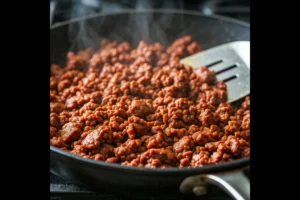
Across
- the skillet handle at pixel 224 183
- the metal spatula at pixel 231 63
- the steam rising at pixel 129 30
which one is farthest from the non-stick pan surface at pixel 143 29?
the skillet handle at pixel 224 183

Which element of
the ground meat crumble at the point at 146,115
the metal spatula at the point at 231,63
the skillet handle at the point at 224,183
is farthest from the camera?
the metal spatula at the point at 231,63

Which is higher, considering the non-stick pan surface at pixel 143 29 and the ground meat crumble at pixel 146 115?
the non-stick pan surface at pixel 143 29

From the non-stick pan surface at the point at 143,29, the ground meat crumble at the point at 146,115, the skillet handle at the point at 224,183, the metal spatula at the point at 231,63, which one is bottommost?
the skillet handle at the point at 224,183

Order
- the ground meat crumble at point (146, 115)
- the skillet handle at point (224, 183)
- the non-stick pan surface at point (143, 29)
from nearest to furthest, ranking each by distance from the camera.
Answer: the skillet handle at point (224, 183), the ground meat crumble at point (146, 115), the non-stick pan surface at point (143, 29)

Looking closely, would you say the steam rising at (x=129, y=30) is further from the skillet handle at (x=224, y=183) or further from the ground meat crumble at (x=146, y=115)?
the skillet handle at (x=224, y=183)

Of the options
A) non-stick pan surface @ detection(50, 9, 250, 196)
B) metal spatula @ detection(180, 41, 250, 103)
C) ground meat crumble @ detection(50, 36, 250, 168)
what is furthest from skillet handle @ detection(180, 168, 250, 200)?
non-stick pan surface @ detection(50, 9, 250, 196)
